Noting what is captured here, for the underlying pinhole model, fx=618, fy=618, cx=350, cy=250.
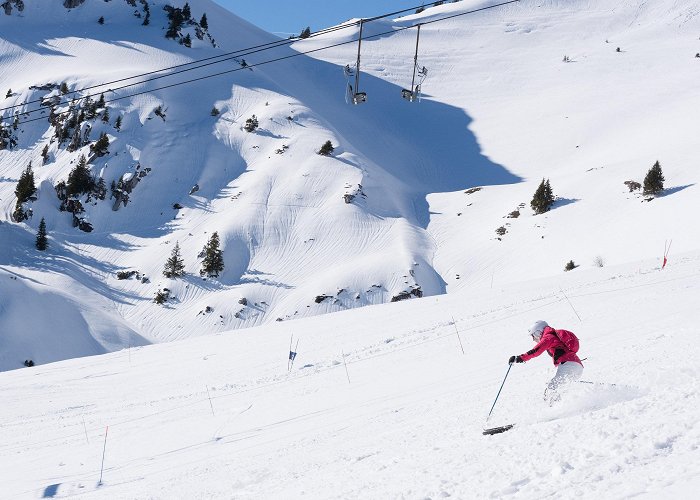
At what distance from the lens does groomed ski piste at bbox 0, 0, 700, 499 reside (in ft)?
30.7

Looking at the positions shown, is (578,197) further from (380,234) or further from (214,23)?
(214,23)

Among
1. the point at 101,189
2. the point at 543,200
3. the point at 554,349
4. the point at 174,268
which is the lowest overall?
the point at 554,349

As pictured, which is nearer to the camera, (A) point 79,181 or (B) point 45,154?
(A) point 79,181

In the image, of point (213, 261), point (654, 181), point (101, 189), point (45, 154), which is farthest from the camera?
point (45, 154)

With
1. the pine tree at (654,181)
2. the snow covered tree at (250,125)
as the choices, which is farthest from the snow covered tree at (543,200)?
the snow covered tree at (250,125)

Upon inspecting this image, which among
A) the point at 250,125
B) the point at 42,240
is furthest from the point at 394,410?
the point at 250,125

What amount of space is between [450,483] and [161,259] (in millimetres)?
58761

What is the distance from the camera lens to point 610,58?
11125 cm

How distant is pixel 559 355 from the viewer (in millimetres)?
9805

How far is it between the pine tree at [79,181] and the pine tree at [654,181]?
192 feet

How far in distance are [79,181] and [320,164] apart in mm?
27654

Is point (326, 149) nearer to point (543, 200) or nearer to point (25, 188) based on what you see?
point (543, 200)

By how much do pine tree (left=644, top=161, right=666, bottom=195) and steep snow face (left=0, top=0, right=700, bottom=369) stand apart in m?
1.06

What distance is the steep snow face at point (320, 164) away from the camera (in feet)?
178
